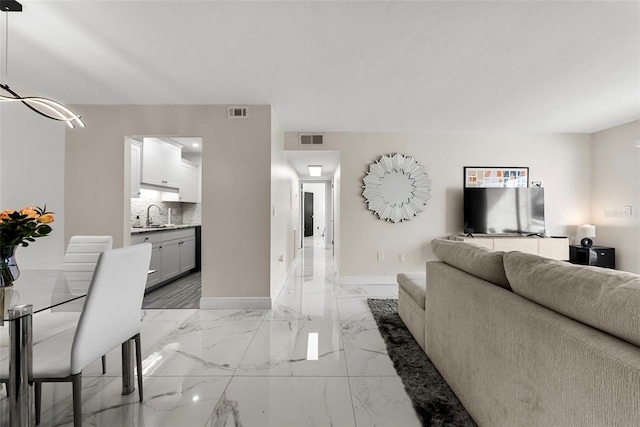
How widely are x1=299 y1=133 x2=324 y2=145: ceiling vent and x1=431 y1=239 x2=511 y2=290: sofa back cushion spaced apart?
2892 mm

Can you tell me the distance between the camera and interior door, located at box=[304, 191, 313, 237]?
36.8 feet

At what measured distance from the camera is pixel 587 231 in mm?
4270

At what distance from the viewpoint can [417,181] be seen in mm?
4480

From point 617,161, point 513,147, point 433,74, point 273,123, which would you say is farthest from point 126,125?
point 617,161

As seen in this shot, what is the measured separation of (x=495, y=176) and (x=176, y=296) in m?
5.04

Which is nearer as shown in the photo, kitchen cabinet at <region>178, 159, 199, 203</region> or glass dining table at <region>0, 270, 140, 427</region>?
glass dining table at <region>0, 270, 140, 427</region>

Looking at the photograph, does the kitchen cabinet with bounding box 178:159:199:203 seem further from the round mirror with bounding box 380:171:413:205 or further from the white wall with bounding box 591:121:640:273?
the white wall with bounding box 591:121:640:273

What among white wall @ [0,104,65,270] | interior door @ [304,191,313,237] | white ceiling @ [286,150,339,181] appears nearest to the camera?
white wall @ [0,104,65,270]

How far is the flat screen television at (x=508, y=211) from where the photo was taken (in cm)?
432

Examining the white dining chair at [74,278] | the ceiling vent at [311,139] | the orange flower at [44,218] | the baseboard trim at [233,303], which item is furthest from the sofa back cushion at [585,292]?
the ceiling vent at [311,139]

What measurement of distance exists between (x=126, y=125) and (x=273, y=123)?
68.0 inches

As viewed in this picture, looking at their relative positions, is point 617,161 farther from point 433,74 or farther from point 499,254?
point 499,254

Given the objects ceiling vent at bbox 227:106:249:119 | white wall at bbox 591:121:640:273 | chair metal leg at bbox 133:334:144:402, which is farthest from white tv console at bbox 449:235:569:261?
chair metal leg at bbox 133:334:144:402

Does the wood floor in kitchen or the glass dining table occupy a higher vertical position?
the glass dining table
